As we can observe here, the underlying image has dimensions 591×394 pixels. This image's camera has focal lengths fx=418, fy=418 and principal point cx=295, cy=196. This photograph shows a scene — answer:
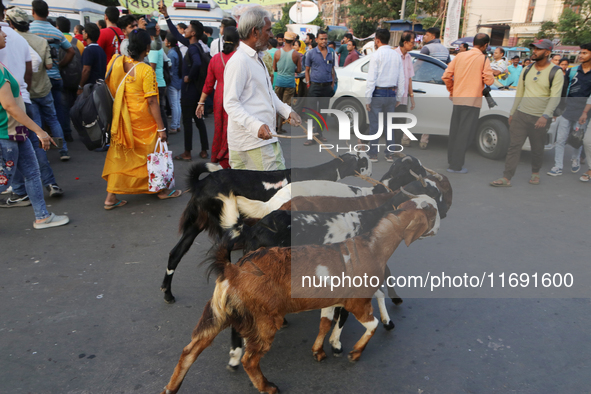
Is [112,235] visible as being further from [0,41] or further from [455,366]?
[455,366]

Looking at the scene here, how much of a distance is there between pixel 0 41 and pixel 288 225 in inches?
146

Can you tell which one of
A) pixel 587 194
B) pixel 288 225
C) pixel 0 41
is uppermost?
pixel 0 41

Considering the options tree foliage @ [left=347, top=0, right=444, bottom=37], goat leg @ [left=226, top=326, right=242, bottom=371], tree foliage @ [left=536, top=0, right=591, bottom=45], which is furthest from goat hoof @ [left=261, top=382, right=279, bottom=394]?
tree foliage @ [left=347, top=0, right=444, bottom=37]

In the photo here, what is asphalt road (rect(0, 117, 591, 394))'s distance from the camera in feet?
8.54

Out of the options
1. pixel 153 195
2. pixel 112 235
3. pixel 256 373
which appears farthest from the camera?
pixel 153 195

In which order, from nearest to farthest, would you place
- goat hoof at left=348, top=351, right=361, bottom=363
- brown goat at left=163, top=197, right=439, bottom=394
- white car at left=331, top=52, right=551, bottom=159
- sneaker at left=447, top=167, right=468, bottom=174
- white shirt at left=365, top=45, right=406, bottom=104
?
1. brown goat at left=163, top=197, right=439, bottom=394
2. goat hoof at left=348, top=351, right=361, bottom=363
3. sneaker at left=447, top=167, right=468, bottom=174
4. white shirt at left=365, top=45, right=406, bottom=104
5. white car at left=331, top=52, right=551, bottom=159

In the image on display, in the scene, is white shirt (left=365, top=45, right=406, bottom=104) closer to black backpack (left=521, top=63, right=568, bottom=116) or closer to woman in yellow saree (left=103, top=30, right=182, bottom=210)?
black backpack (left=521, top=63, right=568, bottom=116)

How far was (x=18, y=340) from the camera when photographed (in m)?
2.87

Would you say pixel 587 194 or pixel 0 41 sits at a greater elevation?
pixel 0 41

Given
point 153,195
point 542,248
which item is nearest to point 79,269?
point 153,195

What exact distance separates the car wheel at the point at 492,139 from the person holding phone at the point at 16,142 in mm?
6816

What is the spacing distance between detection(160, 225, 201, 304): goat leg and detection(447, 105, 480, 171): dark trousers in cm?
437

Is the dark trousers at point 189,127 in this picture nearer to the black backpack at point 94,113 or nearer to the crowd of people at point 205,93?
the crowd of people at point 205,93

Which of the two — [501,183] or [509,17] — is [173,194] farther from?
[509,17]
